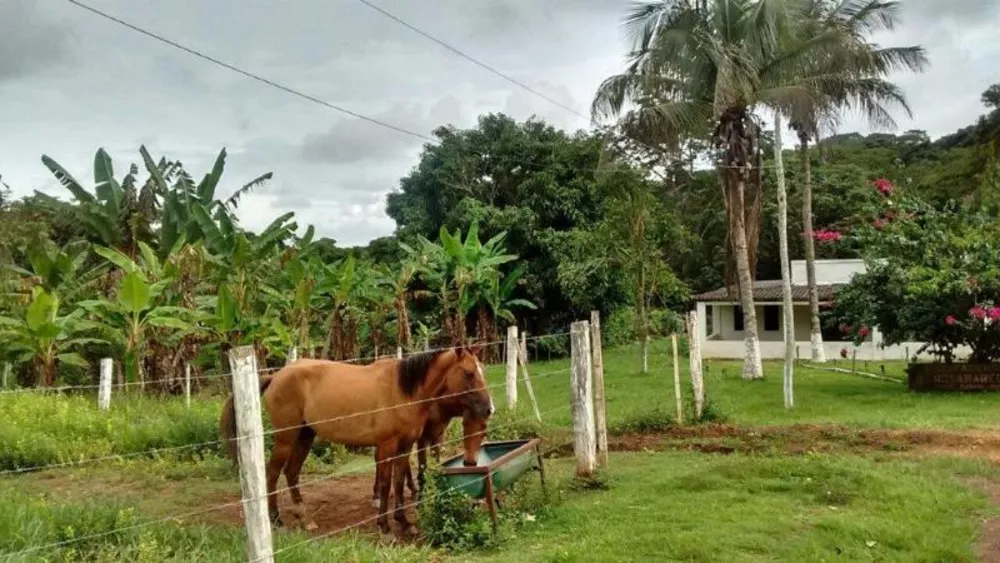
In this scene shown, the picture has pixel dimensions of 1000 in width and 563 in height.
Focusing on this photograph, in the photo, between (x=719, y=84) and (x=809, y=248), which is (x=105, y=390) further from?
(x=809, y=248)

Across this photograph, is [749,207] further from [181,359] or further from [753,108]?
[181,359]

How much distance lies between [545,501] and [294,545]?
2924mm

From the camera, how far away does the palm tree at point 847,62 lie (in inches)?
723

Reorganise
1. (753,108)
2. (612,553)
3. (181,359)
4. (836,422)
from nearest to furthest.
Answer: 1. (612,553)
2. (836,422)
3. (181,359)
4. (753,108)

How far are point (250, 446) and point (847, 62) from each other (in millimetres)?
18098

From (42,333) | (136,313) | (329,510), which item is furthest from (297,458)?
(42,333)

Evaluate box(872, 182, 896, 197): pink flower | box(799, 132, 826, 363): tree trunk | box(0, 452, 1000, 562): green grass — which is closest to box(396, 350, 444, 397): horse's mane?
box(0, 452, 1000, 562): green grass

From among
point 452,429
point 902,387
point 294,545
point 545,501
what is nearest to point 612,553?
point 545,501

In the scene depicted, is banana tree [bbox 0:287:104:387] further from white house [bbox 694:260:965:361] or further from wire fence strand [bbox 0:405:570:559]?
white house [bbox 694:260:965:361]

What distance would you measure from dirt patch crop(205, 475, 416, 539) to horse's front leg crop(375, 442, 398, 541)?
0.31 ft

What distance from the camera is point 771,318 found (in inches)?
1288

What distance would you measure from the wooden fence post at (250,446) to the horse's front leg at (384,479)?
213cm

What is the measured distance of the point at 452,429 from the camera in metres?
11.7

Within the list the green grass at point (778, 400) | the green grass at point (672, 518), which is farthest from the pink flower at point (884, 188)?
the green grass at point (672, 518)
